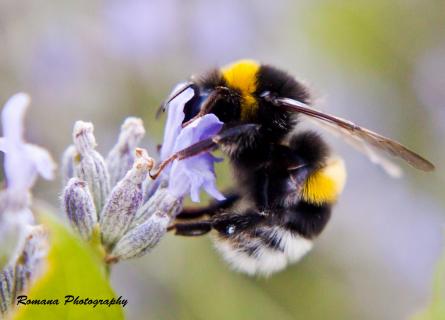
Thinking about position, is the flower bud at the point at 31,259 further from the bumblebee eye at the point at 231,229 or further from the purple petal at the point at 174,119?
the bumblebee eye at the point at 231,229

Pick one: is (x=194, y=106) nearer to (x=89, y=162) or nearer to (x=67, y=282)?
(x=89, y=162)

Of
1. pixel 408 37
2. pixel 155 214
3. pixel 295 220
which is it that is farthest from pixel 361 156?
pixel 155 214

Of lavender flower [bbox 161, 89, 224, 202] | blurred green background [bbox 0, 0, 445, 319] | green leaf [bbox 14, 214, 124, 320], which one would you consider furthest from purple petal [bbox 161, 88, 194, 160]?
blurred green background [bbox 0, 0, 445, 319]

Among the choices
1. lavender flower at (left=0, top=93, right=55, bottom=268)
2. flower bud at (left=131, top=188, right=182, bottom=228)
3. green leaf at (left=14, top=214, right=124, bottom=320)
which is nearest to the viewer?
green leaf at (left=14, top=214, right=124, bottom=320)

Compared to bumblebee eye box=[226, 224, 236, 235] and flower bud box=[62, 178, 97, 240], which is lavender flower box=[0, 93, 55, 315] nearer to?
flower bud box=[62, 178, 97, 240]

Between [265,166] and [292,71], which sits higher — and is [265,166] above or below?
above

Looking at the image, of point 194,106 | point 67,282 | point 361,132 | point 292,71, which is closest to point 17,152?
point 67,282

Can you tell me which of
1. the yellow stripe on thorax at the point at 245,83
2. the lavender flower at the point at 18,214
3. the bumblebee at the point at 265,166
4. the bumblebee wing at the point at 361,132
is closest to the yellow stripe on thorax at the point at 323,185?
the bumblebee at the point at 265,166
